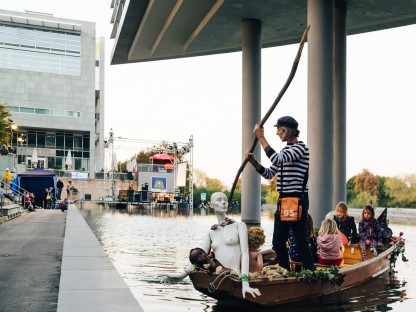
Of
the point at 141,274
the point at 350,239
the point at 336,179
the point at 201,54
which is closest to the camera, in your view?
the point at 141,274

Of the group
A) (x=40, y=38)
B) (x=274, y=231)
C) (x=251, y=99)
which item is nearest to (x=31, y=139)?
(x=40, y=38)

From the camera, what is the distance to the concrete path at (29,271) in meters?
6.35

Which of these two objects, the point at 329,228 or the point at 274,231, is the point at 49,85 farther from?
the point at 274,231

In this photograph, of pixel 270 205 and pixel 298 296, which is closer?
pixel 298 296

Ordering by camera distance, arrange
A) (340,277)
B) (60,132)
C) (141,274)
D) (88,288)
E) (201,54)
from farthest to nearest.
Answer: (60,132) → (201,54) → (141,274) → (340,277) → (88,288)

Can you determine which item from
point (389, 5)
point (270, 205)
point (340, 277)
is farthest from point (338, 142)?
point (270, 205)

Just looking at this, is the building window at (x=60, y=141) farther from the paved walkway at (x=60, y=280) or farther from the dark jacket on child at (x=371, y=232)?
the dark jacket on child at (x=371, y=232)

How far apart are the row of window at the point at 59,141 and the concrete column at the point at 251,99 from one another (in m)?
53.5

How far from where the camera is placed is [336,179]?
25344mm

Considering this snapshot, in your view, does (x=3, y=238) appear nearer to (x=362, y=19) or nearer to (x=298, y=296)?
(x=298, y=296)

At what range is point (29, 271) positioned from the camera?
8734 mm

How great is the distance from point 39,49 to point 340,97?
59.3m

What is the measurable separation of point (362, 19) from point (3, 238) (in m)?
22.9

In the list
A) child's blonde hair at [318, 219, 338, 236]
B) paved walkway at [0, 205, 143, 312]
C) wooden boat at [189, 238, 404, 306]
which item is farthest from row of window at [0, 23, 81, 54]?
wooden boat at [189, 238, 404, 306]
